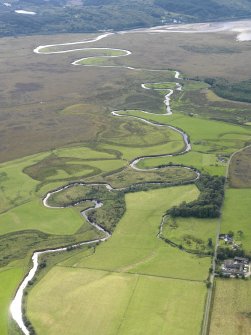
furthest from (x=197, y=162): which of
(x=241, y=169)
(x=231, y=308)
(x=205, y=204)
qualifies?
(x=231, y=308)

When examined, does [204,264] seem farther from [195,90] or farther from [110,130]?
[195,90]

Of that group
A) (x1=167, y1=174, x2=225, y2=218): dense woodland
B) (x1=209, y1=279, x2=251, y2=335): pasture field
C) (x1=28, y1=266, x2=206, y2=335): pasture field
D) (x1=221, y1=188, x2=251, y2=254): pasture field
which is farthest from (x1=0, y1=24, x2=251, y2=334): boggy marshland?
(x1=209, y1=279, x2=251, y2=335): pasture field

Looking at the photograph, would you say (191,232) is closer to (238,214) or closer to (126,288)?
(238,214)

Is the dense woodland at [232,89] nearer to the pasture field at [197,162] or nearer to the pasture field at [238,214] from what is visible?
the pasture field at [197,162]

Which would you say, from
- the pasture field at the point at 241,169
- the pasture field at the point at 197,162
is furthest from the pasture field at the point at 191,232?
the pasture field at the point at 197,162

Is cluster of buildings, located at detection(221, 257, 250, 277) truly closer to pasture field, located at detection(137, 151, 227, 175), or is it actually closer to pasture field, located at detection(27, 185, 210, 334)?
pasture field, located at detection(27, 185, 210, 334)
